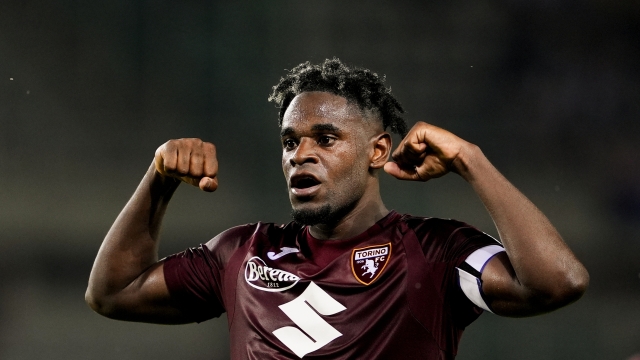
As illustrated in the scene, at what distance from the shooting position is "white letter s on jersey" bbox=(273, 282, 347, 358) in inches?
85.7

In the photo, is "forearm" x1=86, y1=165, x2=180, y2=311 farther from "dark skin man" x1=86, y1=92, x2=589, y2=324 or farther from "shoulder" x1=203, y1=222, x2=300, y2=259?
"shoulder" x1=203, y1=222, x2=300, y2=259

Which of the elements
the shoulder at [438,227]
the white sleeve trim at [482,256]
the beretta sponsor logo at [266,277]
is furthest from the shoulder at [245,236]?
the white sleeve trim at [482,256]

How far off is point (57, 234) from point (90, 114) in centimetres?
85

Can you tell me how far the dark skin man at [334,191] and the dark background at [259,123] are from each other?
2.18 meters

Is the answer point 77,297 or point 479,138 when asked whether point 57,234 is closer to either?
point 77,297

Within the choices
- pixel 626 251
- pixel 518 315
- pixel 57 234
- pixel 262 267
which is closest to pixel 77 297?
pixel 57 234

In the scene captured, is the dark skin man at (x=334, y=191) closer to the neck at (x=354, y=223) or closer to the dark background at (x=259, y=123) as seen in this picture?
the neck at (x=354, y=223)

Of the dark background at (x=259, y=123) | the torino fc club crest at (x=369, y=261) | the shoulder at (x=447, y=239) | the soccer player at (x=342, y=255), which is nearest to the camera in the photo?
the soccer player at (x=342, y=255)

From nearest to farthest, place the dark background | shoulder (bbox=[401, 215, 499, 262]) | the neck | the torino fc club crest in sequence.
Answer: shoulder (bbox=[401, 215, 499, 262])
the torino fc club crest
the neck
the dark background

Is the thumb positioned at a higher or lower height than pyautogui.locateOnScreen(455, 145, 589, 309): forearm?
higher

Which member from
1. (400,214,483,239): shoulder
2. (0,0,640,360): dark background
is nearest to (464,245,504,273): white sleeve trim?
(400,214,483,239): shoulder

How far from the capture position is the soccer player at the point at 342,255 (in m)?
1.97

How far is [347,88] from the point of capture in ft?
8.30

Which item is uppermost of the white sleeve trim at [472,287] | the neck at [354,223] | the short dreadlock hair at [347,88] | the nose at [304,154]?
the short dreadlock hair at [347,88]
